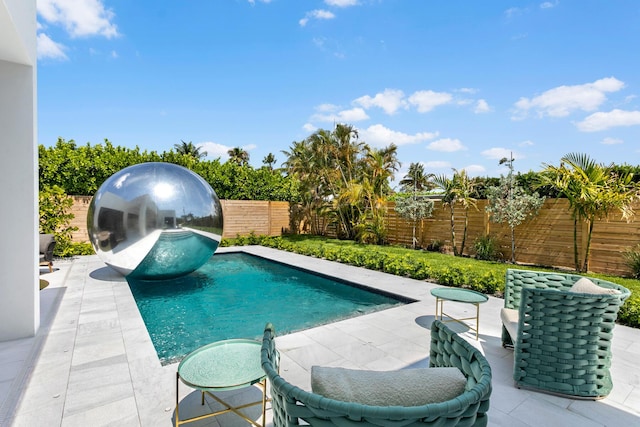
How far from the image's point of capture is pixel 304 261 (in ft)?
37.2

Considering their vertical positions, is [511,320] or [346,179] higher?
[346,179]

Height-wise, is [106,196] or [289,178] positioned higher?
[289,178]

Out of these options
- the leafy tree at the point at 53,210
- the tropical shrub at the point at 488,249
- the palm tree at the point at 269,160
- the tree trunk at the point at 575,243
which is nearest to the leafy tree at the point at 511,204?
the tropical shrub at the point at 488,249

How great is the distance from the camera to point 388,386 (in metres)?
1.39

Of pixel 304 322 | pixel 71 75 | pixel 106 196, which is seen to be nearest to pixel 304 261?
pixel 304 322

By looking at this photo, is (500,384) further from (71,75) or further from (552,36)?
(71,75)

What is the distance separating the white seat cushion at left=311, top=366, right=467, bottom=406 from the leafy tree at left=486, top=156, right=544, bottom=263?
10.9 metres

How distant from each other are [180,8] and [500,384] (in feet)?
40.8

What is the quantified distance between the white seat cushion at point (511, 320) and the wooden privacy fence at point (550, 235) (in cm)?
756

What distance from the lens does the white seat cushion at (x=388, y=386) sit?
135 centimetres

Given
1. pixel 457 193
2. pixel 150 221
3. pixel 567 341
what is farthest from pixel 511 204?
pixel 150 221

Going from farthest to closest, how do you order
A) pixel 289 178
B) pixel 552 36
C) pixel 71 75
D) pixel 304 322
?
pixel 289 178 < pixel 71 75 < pixel 552 36 < pixel 304 322

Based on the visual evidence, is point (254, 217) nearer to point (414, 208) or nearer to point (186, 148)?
point (414, 208)

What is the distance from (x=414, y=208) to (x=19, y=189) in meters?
12.6
